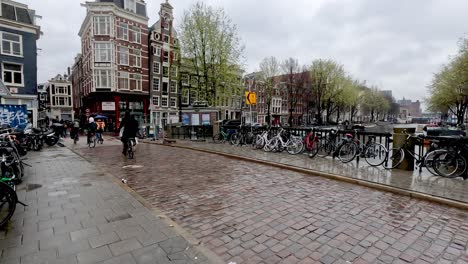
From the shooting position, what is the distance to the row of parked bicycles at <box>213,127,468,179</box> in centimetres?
628

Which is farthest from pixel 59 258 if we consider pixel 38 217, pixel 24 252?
pixel 38 217

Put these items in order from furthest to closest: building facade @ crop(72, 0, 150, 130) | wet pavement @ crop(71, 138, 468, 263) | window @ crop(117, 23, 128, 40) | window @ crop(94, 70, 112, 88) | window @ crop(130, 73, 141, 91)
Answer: window @ crop(130, 73, 141, 91), window @ crop(117, 23, 128, 40), window @ crop(94, 70, 112, 88), building facade @ crop(72, 0, 150, 130), wet pavement @ crop(71, 138, 468, 263)

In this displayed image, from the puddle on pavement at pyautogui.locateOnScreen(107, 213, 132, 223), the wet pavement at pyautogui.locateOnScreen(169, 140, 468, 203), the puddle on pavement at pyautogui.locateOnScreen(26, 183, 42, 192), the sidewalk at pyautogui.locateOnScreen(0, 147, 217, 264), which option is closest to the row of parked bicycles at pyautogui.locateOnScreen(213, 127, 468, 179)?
the wet pavement at pyautogui.locateOnScreen(169, 140, 468, 203)

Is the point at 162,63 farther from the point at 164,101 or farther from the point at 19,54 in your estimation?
the point at 19,54

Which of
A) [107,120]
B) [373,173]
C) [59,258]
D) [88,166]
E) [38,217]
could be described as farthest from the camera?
[107,120]

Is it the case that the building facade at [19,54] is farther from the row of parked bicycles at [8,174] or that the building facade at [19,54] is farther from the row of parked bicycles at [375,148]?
the row of parked bicycles at [375,148]

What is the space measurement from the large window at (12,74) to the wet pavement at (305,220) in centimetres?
2453

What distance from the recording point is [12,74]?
21.7m

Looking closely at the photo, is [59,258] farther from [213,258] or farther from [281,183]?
[281,183]

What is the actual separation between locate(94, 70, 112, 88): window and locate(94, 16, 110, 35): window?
4971 mm

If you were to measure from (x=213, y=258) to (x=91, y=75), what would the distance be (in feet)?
118

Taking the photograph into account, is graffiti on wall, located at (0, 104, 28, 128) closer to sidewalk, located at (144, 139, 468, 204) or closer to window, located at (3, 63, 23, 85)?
window, located at (3, 63, 23, 85)

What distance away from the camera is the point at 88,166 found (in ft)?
25.7

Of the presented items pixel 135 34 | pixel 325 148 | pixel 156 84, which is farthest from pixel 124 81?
pixel 325 148
